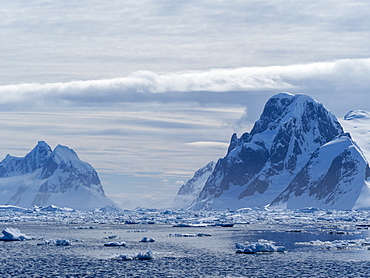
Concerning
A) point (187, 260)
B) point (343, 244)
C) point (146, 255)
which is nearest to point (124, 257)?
point (146, 255)

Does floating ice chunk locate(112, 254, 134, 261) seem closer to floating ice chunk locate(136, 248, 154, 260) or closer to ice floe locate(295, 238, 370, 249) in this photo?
floating ice chunk locate(136, 248, 154, 260)

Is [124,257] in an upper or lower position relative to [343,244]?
upper

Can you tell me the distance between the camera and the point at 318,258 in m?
83.9

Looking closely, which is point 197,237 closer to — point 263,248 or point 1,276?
point 263,248

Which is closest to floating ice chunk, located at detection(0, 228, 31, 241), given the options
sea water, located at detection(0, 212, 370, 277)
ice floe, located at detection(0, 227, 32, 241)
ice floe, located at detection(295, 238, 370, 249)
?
ice floe, located at detection(0, 227, 32, 241)

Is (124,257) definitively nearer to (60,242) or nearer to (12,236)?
(60,242)

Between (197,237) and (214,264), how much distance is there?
1845 inches

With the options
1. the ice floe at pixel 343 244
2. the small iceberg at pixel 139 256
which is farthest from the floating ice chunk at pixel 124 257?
the ice floe at pixel 343 244

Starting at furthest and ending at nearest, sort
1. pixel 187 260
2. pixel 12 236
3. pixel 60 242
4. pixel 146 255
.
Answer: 1. pixel 12 236
2. pixel 60 242
3. pixel 187 260
4. pixel 146 255

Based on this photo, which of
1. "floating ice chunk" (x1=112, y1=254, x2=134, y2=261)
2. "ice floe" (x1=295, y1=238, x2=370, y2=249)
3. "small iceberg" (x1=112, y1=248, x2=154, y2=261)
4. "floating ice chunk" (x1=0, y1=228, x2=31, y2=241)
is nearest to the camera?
"floating ice chunk" (x1=112, y1=254, x2=134, y2=261)

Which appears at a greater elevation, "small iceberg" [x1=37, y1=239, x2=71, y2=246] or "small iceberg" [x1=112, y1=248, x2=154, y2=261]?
"small iceberg" [x1=112, y1=248, x2=154, y2=261]

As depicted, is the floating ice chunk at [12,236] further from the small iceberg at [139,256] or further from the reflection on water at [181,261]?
the small iceberg at [139,256]

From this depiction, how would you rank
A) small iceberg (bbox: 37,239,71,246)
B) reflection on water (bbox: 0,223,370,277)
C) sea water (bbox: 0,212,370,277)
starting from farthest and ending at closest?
small iceberg (bbox: 37,239,71,246) → sea water (bbox: 0,212,370,277) → reflection on water (bbox: 0,223,370,277)

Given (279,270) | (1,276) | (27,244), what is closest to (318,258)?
(279,270)
